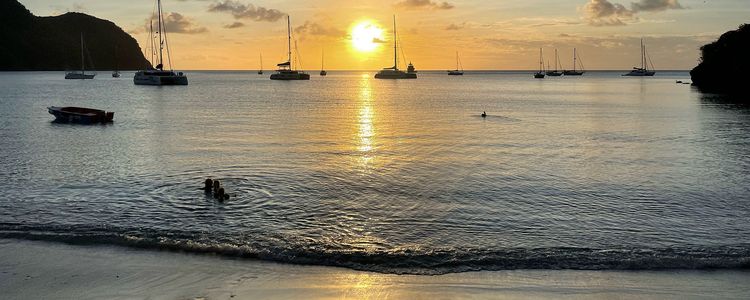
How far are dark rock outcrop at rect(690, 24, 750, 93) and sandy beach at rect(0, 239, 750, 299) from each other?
4980 inches

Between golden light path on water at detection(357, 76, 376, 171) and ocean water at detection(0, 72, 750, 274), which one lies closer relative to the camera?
ocean water at detection(0, 72, 750, 274)

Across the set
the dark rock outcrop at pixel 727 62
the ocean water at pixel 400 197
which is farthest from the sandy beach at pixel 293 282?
the dark rock outcrop at pixel 727 62

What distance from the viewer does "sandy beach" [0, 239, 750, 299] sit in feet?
40.5

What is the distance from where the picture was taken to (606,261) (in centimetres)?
1480

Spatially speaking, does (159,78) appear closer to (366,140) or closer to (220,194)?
(366,140)

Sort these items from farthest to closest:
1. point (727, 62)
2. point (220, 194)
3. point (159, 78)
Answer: point (159, 78), point (727, 62), point (220, 194)

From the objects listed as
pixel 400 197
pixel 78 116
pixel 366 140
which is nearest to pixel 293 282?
pixel 400 197

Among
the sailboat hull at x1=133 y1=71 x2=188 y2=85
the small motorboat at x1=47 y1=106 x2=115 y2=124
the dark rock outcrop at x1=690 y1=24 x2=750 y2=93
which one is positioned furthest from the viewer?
the sailboat hull at x1=133 y1=71 x2=188 y2=85

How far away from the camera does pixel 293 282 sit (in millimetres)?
13156

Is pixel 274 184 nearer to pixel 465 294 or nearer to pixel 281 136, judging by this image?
pixel 465 294

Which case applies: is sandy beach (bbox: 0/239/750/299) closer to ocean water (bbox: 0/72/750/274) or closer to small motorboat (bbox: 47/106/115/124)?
ocean water (bbox: 0/72/750/274)

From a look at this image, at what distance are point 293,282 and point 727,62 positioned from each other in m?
139

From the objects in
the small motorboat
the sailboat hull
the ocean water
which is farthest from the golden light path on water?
the sailboat hull

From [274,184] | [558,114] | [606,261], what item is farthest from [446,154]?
[558,114]
